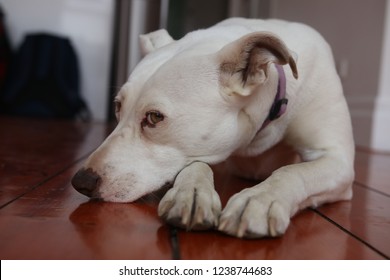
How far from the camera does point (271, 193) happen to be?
92cm

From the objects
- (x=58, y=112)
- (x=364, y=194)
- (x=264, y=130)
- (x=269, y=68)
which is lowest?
(x=58, y=112)

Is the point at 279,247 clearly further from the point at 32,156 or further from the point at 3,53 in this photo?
the point at 3,53

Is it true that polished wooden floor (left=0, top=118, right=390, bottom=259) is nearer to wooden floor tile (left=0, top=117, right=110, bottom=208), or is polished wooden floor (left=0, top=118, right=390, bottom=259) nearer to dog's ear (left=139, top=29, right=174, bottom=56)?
wooden floor tile (left=0, top=117, right=110, bottom=208)

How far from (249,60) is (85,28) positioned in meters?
4.51

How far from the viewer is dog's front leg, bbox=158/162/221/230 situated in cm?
85

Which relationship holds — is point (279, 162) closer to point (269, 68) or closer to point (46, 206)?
point (269, 68)

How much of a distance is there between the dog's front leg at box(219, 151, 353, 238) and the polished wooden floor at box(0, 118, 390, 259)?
2cm

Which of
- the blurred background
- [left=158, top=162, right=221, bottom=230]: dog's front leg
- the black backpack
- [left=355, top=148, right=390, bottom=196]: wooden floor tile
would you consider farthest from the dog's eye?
the black backpack

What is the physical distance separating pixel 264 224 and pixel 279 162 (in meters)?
0.63

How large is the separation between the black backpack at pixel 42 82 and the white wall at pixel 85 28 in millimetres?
249

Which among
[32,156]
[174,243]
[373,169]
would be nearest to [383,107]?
[373,169]

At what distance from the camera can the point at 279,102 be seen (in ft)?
3.96

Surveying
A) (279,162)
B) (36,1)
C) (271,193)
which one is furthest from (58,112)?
(271,193)

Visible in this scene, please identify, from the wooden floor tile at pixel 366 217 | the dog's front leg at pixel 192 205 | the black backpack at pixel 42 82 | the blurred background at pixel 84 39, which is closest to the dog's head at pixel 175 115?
the dog's front leg at pixel 192 205
